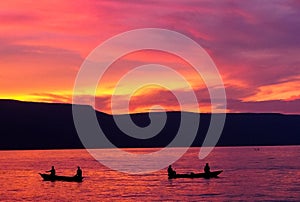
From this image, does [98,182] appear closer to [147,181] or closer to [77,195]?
[147,181]

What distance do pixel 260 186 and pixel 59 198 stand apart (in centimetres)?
3334

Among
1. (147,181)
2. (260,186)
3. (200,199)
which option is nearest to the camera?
(200,199)

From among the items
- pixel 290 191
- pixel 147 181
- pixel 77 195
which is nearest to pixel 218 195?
pixel 290 191

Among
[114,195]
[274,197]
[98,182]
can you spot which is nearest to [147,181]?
[98,182]

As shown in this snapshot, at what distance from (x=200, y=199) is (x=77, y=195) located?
1849cm

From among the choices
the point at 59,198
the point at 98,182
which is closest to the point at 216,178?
the point at 98,182

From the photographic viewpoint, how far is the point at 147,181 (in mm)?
98125

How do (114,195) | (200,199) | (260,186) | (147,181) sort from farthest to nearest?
1. (147,181)
2. (260,186)
3. (114,195)
4. (200,199)

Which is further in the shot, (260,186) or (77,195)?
(260,186)

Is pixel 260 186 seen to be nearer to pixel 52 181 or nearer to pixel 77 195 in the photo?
pixel 77 195

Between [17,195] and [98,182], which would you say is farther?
[98,182]

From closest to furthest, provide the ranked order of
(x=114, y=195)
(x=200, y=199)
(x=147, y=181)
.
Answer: (x=200, y=199), (x=114, y=195), (x=147, y=181)

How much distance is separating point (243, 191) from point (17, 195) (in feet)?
109

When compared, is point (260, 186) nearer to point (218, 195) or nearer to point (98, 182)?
point (218, 195)
